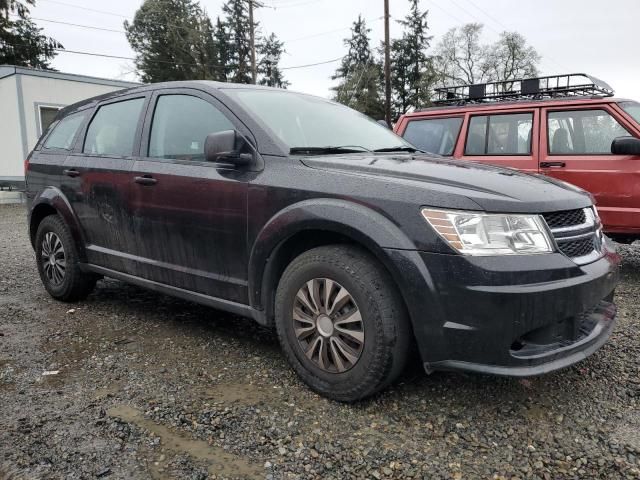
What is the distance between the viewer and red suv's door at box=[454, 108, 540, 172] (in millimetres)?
5734

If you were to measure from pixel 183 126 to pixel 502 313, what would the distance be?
2404 mm

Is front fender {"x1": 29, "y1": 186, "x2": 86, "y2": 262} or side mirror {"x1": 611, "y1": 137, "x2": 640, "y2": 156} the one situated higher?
side mirror {"x1": 611, "y1": 137, "x2": 640, "y2": 156}

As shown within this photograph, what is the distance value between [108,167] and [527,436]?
328cm

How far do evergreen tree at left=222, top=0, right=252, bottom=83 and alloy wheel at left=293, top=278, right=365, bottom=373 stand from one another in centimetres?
4216

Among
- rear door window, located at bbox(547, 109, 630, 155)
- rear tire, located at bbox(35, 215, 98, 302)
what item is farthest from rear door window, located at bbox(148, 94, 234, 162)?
rear door window, located at bbox(547, 109, 630, 155)

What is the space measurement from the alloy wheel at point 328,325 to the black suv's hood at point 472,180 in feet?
2.08

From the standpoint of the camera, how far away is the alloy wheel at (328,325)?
258 cm

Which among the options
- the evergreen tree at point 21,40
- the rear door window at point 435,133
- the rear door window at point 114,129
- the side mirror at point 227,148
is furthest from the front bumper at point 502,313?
the evergreen tree at point 21,40

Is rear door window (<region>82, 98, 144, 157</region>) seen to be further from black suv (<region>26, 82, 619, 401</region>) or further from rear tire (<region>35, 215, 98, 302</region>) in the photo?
rear tire (<region>35, 215, 98, 302</region>)

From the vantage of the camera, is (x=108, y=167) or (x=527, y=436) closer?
(x=527, y=436)

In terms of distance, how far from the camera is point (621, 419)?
98.6 inches

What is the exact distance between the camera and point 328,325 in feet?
8.73

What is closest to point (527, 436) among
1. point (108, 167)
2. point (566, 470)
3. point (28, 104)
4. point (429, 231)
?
point (566, 470)

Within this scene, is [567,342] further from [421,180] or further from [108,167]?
[108,167]
